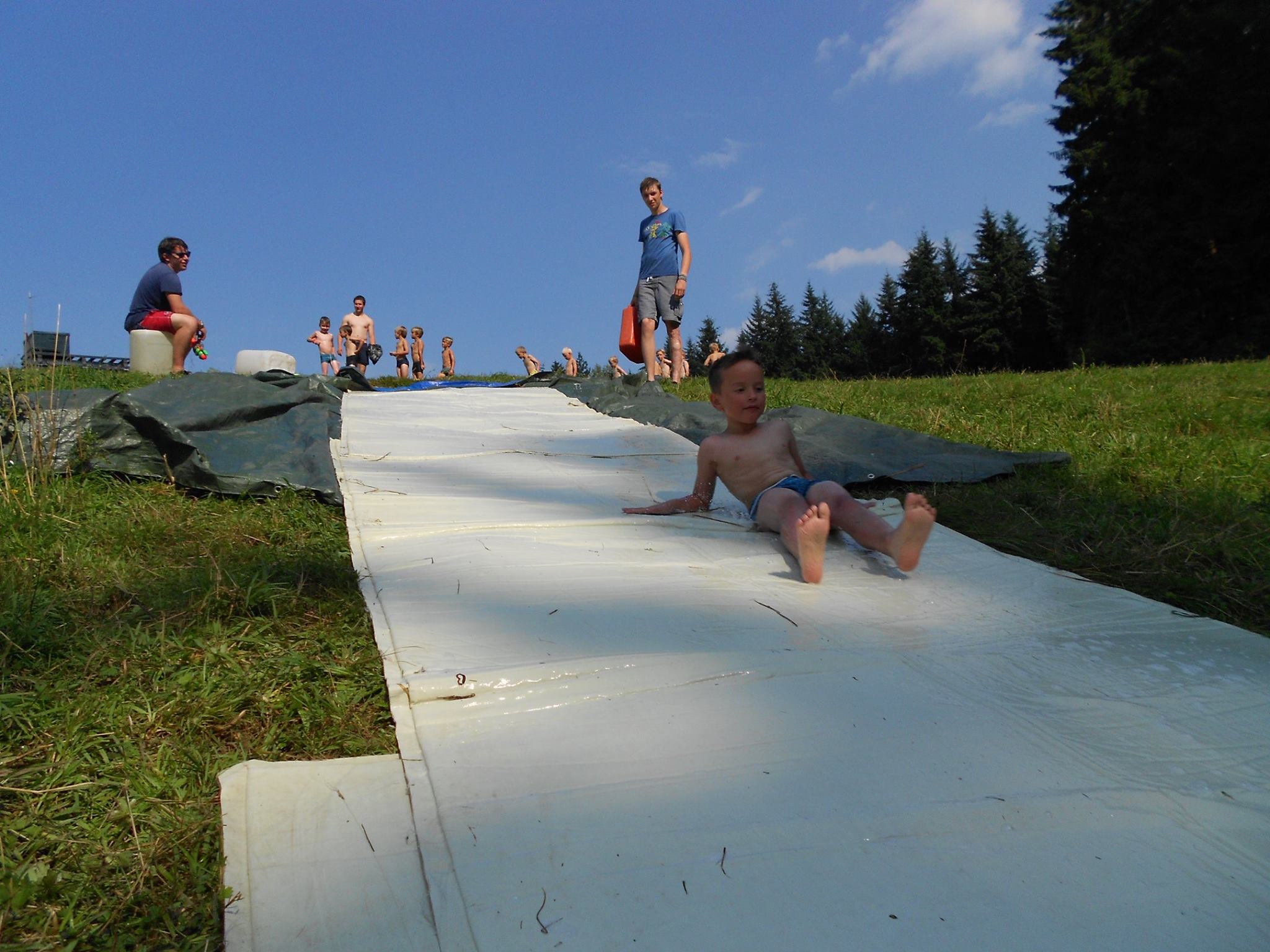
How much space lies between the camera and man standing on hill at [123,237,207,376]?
22.3 ft

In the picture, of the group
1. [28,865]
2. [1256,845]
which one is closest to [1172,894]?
[1256,845]

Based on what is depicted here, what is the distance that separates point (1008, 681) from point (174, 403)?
3564 millimetres

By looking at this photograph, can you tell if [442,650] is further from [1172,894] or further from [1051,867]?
[1172,894]

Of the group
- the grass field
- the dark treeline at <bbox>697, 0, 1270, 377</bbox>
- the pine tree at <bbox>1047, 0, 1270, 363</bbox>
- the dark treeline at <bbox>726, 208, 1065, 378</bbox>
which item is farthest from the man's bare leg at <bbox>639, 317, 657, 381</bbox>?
the dark treeline at <bbox>726, 208, 1065, 378</bbox>

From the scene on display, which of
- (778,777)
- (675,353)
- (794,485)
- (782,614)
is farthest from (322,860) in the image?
(675,353)

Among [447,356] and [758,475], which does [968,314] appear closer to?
[447,356]

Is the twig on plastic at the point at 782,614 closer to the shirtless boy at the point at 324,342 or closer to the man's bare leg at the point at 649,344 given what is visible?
the man's bare leg at the point at 649,344

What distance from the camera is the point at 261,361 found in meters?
8.23

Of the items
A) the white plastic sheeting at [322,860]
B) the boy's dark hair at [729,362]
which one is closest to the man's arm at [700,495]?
the boy's dark hair at [729,362]

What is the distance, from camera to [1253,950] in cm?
91

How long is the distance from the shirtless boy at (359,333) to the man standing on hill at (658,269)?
7.03m

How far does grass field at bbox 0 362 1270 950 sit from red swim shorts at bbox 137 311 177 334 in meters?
3.76

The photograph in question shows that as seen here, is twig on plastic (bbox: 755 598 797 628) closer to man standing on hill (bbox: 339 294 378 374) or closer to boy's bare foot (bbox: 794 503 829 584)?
boy's bare foot (bbox: 794 503 829 584)

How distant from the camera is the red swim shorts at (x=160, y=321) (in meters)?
7.04
